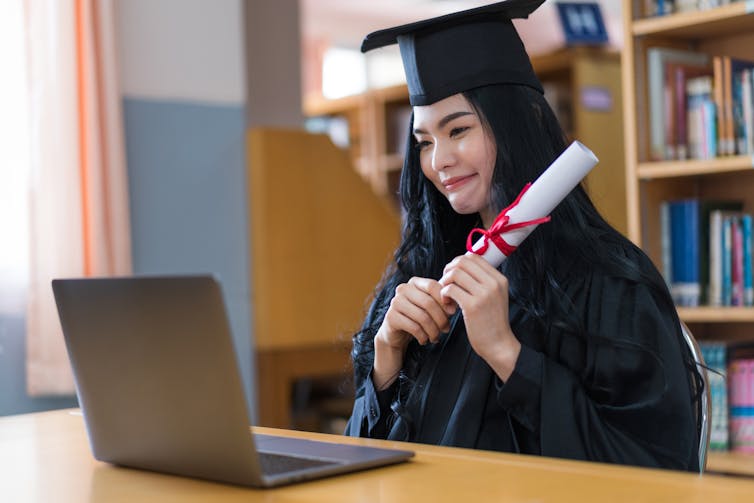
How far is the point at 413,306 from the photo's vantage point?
60.0 inches

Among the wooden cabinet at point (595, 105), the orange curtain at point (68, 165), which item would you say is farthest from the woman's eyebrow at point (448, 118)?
the wooden cabinet at point (595, 105)

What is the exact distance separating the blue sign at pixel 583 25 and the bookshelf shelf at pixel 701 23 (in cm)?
220

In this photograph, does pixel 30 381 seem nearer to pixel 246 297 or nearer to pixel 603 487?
pixel 246 297

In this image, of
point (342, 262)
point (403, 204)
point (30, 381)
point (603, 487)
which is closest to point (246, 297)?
point (342, 262)

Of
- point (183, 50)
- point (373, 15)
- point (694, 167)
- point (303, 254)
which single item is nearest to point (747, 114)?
point (694, 167)

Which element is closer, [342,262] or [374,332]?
[374,332]

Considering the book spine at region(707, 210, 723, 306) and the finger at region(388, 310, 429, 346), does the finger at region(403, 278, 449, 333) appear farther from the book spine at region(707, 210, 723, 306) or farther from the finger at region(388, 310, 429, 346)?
the book spine at region(707, 210, 723, 306)

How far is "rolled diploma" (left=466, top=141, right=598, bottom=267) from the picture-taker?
1415mm

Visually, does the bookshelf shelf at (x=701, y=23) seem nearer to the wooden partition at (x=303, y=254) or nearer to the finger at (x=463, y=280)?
the wooden partition at (x=303, y=254)

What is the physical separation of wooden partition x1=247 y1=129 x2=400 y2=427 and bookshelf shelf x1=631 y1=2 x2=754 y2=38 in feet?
4.82

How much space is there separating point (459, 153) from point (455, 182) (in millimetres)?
52

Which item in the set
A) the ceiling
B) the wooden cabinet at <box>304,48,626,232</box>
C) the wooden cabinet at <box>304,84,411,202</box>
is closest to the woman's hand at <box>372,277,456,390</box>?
the wooden cabinet at <box>304,48,626,232</box>

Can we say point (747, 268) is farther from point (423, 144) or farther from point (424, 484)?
point (424, 484)

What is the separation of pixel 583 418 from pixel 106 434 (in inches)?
24.9
